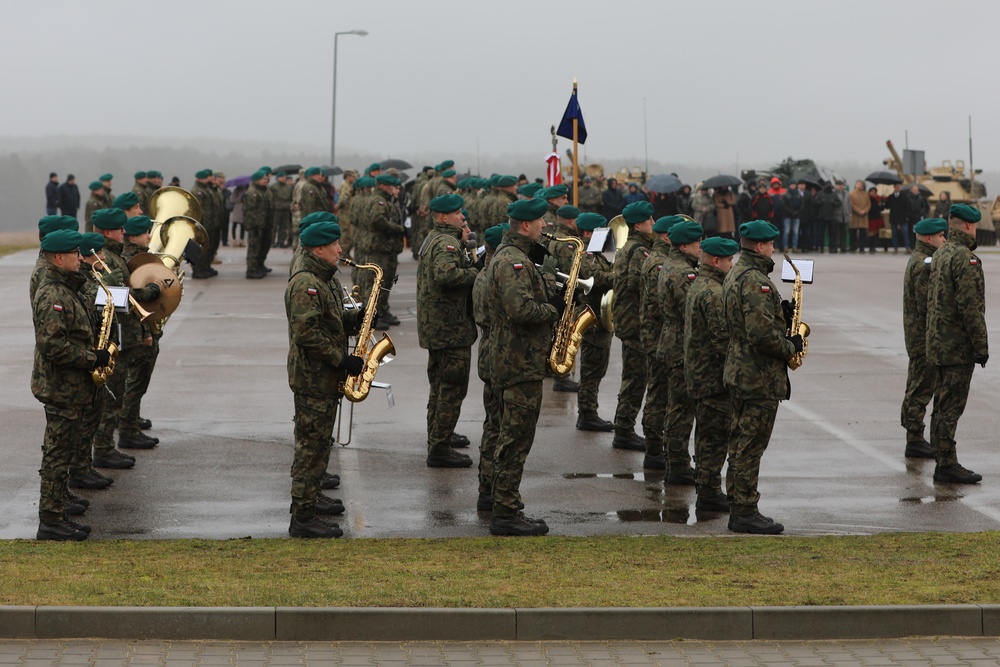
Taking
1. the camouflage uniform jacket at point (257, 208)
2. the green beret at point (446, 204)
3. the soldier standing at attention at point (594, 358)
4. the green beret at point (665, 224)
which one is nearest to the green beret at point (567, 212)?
→ the soldier standing at attention at point (594, 358)

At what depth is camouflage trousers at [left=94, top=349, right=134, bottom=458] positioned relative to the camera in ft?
40.6

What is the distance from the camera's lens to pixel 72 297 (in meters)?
9.91

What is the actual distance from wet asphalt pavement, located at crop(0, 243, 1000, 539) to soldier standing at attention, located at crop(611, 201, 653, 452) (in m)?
0.30

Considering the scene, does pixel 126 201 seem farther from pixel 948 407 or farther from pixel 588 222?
pixel 948 407

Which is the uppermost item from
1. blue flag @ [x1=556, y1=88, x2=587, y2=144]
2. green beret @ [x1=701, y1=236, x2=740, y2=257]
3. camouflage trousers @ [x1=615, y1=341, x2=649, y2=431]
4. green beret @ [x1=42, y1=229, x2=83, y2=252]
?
blue flag @ [x1=556, y1=88, x2=587, y2=144]

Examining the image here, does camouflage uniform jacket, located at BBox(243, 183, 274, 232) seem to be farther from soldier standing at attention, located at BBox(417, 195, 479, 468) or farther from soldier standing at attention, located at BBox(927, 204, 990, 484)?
soldier standing at attention, located at BBox(927, 204, 990, 484)

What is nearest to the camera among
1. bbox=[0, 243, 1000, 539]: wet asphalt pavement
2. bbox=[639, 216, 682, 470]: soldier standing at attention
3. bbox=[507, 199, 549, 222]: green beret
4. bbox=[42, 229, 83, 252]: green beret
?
bbox=[42, 229, 83, 252]: green beret

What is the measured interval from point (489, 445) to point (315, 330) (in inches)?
72.4

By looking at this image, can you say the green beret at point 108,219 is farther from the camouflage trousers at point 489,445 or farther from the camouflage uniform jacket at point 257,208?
the camouflage uniform jacket at point 257,208

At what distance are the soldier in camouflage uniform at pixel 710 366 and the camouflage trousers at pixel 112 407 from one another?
468 cm

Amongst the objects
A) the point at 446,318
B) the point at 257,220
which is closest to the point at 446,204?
the point at 446,318

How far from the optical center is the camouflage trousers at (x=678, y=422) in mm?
11781

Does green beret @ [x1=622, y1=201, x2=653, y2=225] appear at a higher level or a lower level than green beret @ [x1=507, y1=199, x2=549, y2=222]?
lower

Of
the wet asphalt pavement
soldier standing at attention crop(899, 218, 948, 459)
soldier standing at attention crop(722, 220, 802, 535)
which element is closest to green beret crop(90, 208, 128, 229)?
the wet asphalt pavement
